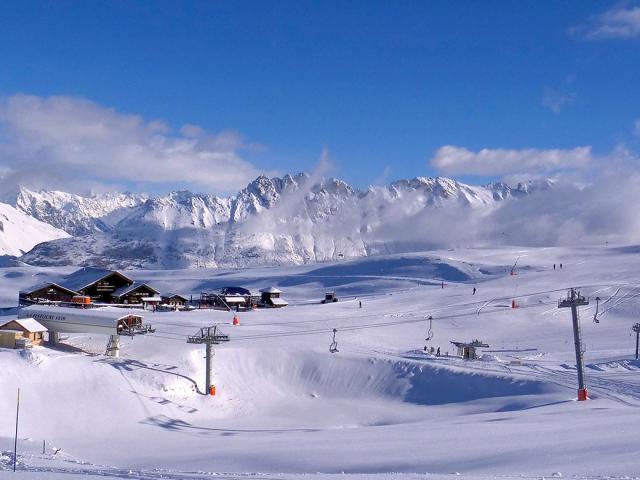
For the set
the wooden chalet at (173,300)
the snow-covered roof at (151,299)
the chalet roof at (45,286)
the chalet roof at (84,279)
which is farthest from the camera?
the wooden chalet at (173,300)

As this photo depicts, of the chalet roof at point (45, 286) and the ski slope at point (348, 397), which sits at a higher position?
the chalet roof at point (45, 286)

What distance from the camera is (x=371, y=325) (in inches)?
2443

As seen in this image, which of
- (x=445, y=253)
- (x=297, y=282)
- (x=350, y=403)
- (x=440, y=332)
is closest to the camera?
(x=350, y=403)

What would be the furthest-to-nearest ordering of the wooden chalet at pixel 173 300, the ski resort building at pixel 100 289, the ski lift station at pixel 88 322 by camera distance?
the wooden chalet at pixel 173 300
the ski resort building at pixel 100 289
the ski lift station at pixel 88 322

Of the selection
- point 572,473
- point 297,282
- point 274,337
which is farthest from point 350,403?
point 297,282

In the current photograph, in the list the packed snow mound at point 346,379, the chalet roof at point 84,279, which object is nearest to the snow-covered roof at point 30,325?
the packed snow mound at point 346,379

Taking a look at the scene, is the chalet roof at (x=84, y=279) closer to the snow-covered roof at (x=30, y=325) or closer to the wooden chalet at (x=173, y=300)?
the wooden chalet at (x=173, y=300)

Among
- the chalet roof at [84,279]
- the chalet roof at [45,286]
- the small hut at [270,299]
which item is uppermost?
the chalet roof at [84,279]

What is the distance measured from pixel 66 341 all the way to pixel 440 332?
3120cm

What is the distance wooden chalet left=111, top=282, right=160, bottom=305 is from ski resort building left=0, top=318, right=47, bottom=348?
31.3m

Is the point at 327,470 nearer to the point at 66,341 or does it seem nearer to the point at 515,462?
the point at 515,462

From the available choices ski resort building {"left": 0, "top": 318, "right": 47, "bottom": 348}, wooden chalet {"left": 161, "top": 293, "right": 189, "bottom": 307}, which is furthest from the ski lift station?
wooden chalet {"left": 161, "top": 293, "right": 189, "bottom": 307}

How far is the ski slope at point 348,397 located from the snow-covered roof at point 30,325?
217cm

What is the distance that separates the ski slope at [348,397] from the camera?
68.7 ft
